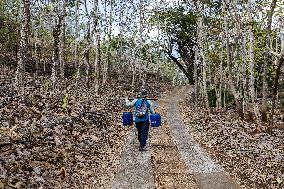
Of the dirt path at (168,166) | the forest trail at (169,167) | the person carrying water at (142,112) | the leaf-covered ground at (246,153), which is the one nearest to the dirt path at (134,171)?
the forest trail at (169,167)

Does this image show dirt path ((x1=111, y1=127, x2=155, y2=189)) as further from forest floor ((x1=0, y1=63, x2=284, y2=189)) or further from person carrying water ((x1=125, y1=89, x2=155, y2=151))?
person carrying water ((x1=125, y1=89, x2=155, y2=151))

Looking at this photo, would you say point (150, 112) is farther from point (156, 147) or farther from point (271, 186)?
point (271, 186)

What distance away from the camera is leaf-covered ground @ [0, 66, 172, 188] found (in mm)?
8727

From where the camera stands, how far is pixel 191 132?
18.9 meters

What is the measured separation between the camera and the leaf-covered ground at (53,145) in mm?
8727

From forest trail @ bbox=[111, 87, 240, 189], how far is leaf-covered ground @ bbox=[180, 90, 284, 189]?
464mm

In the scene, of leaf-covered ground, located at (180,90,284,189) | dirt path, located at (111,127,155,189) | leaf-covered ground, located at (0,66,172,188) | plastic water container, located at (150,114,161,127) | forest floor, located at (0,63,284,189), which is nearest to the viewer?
leaf-covered ground, located at (0,66,172,188)

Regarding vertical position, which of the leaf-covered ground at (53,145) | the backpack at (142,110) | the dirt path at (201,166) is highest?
the backpack at (142,110)

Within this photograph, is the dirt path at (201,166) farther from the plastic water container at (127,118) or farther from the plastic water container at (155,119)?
the plastic water container at (127,118)

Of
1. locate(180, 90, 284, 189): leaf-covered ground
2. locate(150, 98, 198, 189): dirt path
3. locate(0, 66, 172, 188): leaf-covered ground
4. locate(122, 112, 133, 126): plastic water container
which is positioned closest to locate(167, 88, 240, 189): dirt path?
locate(150, 98, 198, 189): dirt path

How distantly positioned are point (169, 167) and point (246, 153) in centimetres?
281

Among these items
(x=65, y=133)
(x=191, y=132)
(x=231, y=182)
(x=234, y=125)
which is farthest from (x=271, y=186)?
(x=234, y=125)

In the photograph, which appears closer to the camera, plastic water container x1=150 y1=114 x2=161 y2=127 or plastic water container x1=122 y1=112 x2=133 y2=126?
plastic water container x1=150 y1=114 x2=161 y2=127

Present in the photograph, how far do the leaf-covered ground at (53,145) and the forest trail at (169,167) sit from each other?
0.47m
